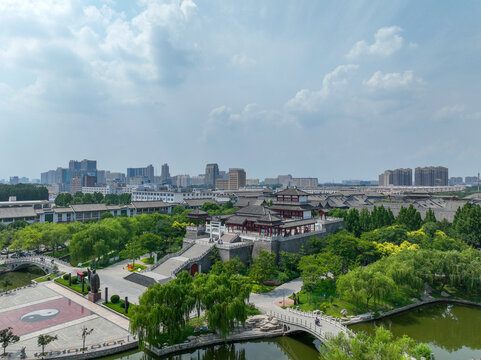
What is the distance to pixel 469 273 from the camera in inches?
1076

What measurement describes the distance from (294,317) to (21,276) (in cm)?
3268

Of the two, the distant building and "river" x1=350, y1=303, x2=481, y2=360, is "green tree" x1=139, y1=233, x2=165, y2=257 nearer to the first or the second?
"river" x1=350, y1=303, x2=481, y2=360

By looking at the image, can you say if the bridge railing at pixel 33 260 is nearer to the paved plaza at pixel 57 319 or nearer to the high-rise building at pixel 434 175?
the paved plaza at pixel 57 319

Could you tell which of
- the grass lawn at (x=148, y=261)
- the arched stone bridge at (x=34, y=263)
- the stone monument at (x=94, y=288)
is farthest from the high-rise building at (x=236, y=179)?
the stone monument at (x=94, y=288)

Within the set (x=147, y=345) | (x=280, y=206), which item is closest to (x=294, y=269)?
(x=280, y=206)

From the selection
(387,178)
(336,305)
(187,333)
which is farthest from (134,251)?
(387,178)

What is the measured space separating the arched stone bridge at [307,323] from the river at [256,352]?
982 mm

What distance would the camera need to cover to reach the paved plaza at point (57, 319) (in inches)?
781


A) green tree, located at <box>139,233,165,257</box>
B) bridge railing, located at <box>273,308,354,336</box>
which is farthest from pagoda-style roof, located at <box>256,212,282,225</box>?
green tree, located at <box>139,233,165,257</box>

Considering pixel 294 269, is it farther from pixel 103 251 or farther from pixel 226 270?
pixel 103 251

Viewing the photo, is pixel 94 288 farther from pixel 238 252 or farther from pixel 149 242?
pixel 238 252

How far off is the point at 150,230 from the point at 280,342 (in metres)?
30.6

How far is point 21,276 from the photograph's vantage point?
36594mm

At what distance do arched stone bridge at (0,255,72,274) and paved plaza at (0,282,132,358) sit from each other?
694cm
